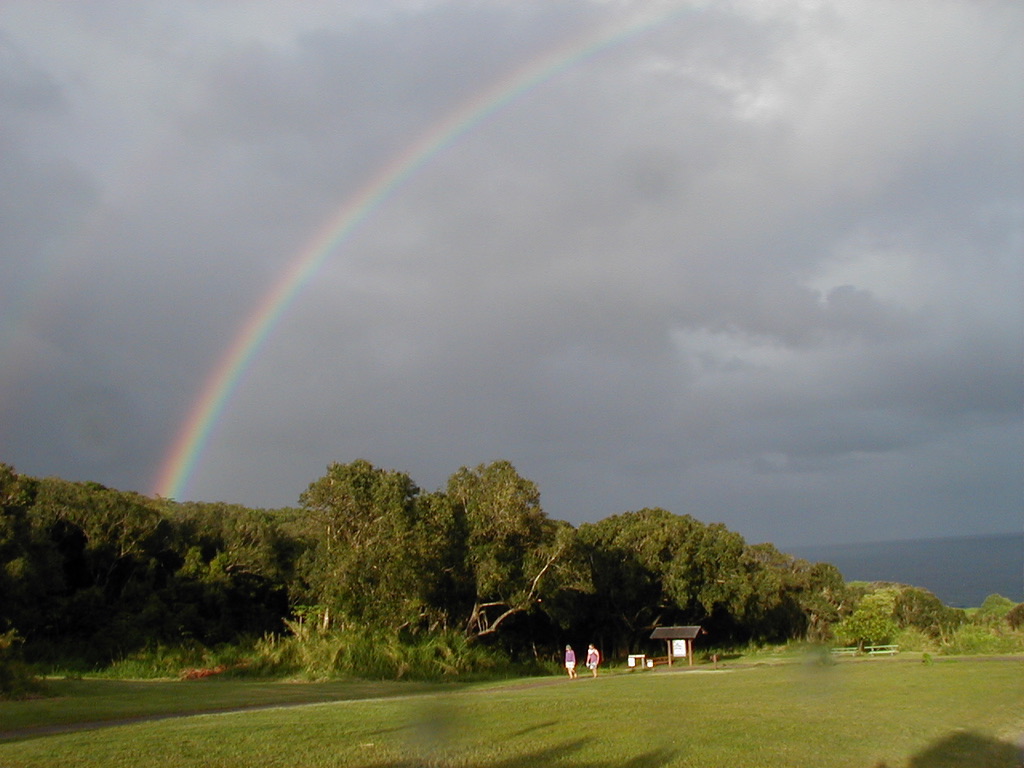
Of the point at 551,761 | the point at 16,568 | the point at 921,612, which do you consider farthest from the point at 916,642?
the point at 16,568

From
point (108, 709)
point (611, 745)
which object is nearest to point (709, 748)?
point (611, 745)

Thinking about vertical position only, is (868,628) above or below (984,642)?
above

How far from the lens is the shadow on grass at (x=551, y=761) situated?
37.7 ft

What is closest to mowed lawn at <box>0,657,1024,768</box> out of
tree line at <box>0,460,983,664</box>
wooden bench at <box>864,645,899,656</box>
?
tree line at <box>0,460,983,664</box>

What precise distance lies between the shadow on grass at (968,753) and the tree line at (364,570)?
64.6 ft

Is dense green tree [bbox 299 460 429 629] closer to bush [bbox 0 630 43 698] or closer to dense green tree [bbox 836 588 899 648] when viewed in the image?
bush [bbox 0 630 43 698]

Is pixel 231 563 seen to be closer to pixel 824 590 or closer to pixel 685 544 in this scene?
pixel 685 544

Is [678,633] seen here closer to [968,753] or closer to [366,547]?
[366,547]

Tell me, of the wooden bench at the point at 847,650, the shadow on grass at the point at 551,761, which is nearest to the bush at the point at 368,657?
the wooden bench at the point at 847,650

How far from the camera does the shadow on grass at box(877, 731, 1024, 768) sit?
42.1 ft

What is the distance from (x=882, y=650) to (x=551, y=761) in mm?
33408

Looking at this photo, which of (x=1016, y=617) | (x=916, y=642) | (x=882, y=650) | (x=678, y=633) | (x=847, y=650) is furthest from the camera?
(x=1016, y=617)

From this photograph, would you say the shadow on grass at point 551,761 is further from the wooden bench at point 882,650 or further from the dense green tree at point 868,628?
the dense green tree at point 868,628

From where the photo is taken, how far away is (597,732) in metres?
14.7
